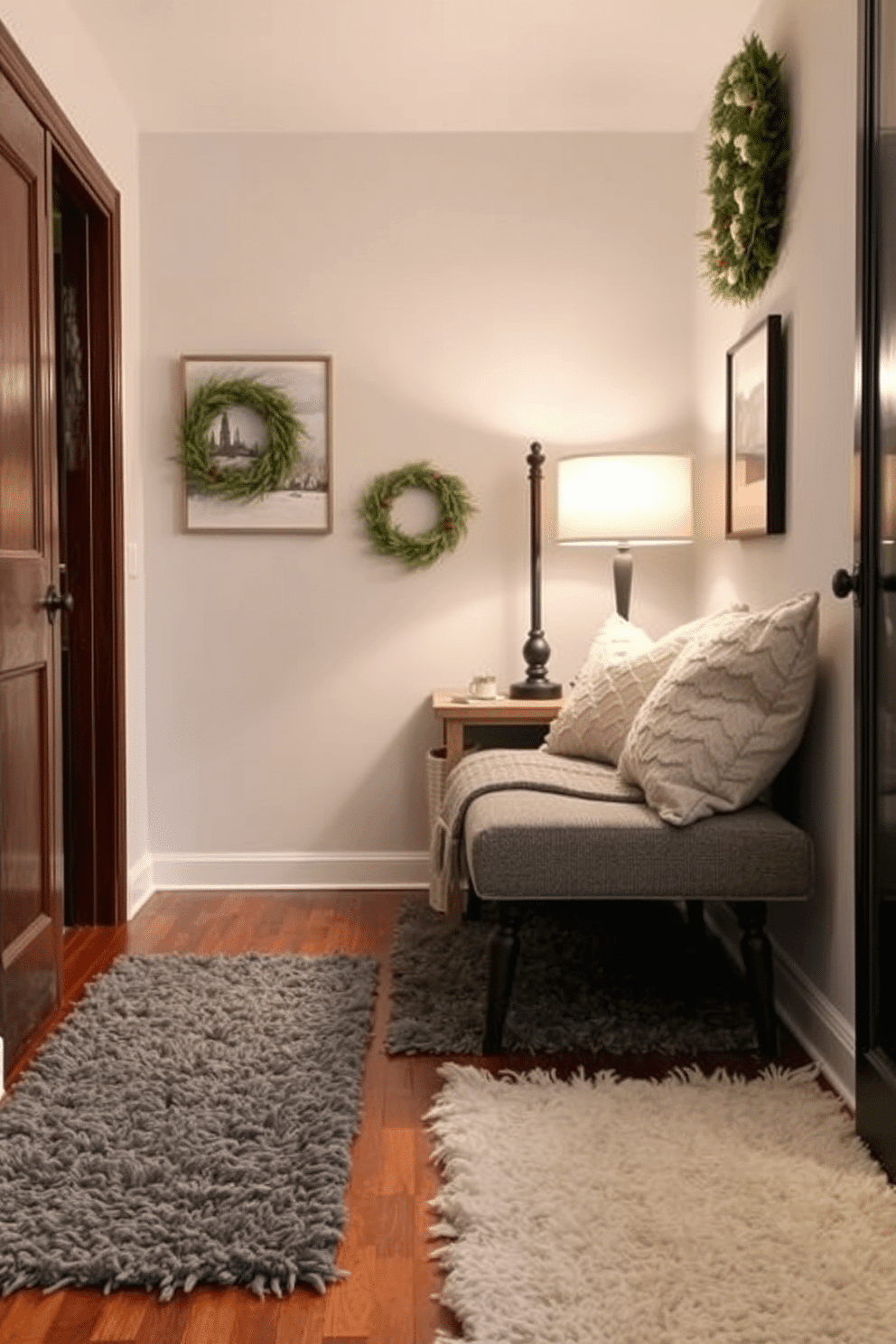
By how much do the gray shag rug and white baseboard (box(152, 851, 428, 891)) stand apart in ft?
3.41

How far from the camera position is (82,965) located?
11.4 ft

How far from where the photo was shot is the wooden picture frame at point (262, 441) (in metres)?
4.26

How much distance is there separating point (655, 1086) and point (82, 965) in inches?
63.0

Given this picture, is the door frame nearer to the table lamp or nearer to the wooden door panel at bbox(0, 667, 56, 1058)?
the wooden door panel at bbox(0, 667, 56, 1058)

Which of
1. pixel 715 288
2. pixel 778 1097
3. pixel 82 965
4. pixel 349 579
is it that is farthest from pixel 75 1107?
pixel 715 288

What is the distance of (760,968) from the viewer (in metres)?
2.71

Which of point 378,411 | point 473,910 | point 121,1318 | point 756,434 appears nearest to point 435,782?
point 473,910

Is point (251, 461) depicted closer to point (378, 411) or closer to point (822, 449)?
point (378, 411)

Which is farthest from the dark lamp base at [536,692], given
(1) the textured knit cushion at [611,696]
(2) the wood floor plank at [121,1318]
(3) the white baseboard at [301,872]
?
(2) the wood floor plank at [121,1318]

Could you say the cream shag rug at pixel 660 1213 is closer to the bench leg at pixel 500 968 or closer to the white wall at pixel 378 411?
the bench leg at pixel 500 968

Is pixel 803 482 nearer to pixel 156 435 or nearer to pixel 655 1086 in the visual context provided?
pixel 655 1086

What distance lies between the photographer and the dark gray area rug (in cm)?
282

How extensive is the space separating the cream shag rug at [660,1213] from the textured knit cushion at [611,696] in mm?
990

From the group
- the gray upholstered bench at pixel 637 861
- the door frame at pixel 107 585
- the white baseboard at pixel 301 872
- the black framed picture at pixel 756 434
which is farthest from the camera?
the white baseboard at pixel 301 872
